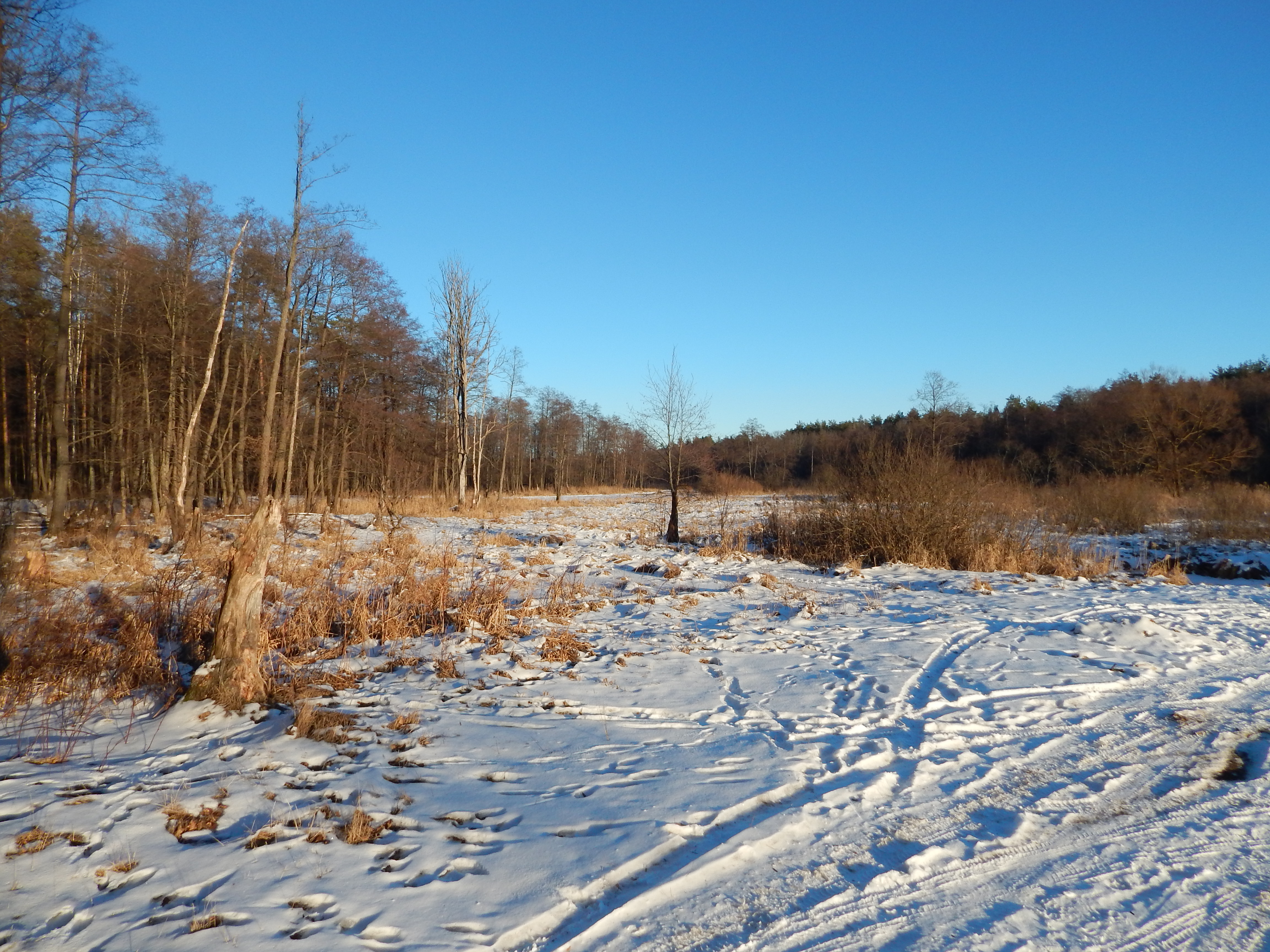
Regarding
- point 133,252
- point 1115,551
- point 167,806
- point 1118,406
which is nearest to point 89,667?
point 167,806

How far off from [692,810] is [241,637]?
4.11 meters

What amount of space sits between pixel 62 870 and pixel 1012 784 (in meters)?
5.54

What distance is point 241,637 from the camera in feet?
18.4

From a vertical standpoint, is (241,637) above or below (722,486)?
below

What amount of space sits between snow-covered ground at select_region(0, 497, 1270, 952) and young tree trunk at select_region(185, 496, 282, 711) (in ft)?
0.81

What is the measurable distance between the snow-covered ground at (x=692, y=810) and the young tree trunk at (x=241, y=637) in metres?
0.25

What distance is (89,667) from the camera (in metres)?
5.91

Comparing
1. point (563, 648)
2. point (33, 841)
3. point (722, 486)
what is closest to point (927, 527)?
point (563, 648)

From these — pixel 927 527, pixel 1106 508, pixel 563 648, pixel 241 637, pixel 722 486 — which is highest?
pixel 722 486

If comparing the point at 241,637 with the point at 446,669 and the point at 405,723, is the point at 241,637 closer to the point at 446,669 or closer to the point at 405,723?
the point at 405,723

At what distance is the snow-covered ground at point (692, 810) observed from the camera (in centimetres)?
298

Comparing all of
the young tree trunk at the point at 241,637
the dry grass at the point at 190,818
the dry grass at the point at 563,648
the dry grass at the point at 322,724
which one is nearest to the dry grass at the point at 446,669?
the dry grass at the point at 563,648

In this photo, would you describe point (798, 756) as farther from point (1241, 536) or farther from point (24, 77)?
point (1241, 536)

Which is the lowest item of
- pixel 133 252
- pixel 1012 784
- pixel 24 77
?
pixel 1012 784
